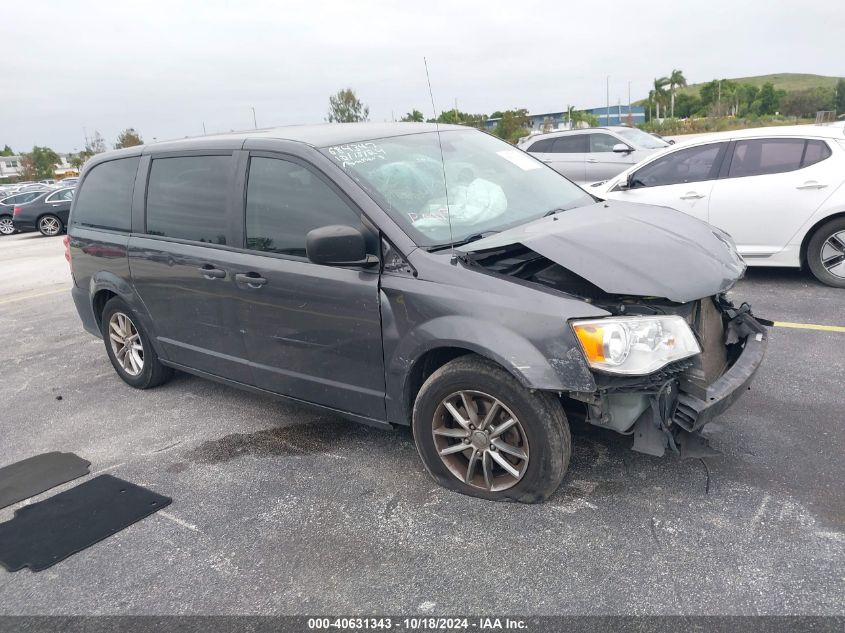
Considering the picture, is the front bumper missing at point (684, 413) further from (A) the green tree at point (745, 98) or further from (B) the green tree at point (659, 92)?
(B) the green tree at point (659, 92)

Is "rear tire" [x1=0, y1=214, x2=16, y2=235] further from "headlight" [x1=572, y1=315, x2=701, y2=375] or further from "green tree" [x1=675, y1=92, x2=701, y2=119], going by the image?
"green tree" [x1=675, y1=92, x2=701, y2=119]

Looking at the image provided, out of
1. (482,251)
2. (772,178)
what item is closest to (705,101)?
(772,178)

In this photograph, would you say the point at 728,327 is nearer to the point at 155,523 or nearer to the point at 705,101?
the point at 155,523

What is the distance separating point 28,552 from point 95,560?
1.22 ft

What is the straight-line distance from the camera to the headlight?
281 cm

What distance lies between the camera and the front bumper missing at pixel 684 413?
9.47 feet

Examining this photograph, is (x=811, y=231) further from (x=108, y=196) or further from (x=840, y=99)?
(x=840, y=99)

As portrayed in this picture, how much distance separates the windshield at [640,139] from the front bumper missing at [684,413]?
10.5 metres

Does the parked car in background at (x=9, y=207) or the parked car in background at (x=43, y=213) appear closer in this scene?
the parked car in background at (x=43, y=213)

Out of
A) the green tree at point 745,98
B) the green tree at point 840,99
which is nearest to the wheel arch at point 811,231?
Answer: the green tree at point 840,99

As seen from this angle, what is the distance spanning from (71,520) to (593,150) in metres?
11.7

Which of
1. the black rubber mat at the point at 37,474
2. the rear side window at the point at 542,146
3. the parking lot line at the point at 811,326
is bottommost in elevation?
the parking lot line at the point at 811,326

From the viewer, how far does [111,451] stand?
4.22 meters

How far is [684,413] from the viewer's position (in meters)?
2.90
